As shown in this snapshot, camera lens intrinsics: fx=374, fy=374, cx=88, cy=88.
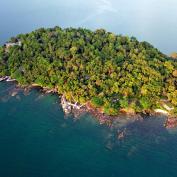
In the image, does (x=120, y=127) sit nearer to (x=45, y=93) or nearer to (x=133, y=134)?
(x=133, y=134)

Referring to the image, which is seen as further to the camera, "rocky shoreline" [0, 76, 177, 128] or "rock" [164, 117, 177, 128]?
"rocky shoreline" [0, 76, 177, 128]

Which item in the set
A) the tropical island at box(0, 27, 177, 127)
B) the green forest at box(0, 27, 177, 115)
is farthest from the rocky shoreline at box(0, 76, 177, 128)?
the green forest at box(0, 27, 177, 115)

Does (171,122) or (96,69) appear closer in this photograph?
(171,122)

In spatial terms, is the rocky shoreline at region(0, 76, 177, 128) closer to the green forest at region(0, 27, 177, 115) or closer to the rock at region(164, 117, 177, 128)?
the rock at region(164, 117, 177, 128)

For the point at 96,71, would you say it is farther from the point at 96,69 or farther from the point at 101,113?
the point at 101,113

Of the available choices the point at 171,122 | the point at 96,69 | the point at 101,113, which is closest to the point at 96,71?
the point at 96,69

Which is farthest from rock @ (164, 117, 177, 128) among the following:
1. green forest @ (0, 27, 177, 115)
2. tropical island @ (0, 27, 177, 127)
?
green forest @ (0, 27, 177, 115)

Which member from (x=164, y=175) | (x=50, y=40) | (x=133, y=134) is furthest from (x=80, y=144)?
(x=50, y=40)

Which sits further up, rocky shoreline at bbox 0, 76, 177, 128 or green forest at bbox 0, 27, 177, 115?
green forest at bbox 0, 27, 177, 115
